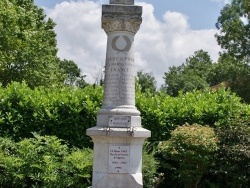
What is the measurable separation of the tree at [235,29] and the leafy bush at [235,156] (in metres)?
18.4

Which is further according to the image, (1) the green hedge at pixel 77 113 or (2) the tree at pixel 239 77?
(2) the tree at pixel 239 77

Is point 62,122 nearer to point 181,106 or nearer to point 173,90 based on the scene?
point 181,106

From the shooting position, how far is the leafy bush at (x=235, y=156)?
478 inches

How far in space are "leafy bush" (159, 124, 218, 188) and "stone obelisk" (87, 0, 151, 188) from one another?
9.60 feet

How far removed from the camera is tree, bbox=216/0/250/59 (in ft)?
98.1

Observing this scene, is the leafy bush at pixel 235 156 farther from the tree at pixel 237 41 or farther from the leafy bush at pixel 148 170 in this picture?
the tree at pixel 237 41

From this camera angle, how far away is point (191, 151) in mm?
11945

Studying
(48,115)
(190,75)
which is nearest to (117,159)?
(48,115)

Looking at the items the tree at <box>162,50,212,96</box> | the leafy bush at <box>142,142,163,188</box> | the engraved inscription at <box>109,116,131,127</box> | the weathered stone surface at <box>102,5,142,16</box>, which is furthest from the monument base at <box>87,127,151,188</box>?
the tree at <box>162,50,212,96</box>

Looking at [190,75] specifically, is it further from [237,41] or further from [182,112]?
[182,112]

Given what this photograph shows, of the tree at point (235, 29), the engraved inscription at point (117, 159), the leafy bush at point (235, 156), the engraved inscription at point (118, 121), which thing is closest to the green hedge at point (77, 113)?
the leafy bush at point (235, 156)

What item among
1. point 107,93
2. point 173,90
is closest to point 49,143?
point 107,93

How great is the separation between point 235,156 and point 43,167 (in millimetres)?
5117

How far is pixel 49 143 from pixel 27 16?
1387cm
